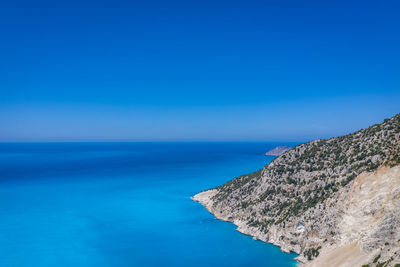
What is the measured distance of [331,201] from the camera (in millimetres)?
49219

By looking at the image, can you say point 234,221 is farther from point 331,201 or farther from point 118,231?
point 118,231

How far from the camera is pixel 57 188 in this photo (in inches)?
4451

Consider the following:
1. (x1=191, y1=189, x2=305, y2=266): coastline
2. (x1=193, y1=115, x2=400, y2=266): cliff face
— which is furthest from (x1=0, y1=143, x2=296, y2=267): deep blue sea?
(x1=193, y1=115, x2=400, y2=266): cliff face

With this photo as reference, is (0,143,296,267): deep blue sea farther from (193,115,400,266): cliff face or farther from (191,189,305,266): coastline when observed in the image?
(193,115,400,266): cliff face

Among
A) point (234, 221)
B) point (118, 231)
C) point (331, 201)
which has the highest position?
point (331, 201)

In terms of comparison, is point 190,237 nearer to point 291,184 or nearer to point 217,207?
point 217,207

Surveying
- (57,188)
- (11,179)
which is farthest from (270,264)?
(11,179)

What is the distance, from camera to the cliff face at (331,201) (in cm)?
3891

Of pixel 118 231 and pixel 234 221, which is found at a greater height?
pixel 234 221

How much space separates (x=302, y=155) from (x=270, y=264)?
3161 cm

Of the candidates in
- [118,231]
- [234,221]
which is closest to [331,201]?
[234,221]

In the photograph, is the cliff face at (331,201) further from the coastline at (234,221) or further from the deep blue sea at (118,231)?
the deep blue sea at (118,231)

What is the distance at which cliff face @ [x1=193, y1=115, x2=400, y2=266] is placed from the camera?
38.9 meters

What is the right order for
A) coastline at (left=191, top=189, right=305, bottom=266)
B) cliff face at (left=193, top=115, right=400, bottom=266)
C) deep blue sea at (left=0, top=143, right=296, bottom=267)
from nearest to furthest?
cliff face at (left=193, top=115, right=400, bottom=266) < deep blue sea at (left=0, top=143, right=296, bottom=267) < coastline at (left=191, top=189, right=305, bottom=266)
